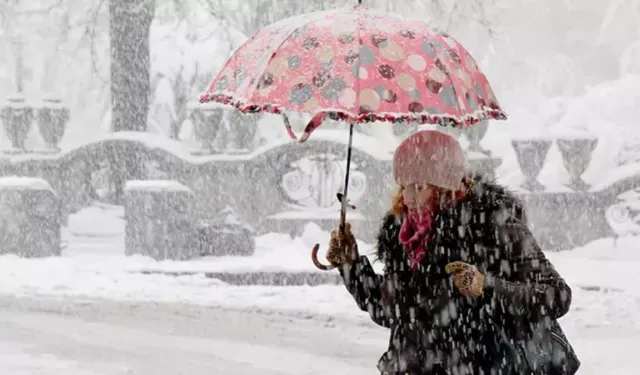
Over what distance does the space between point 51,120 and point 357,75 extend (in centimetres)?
1488

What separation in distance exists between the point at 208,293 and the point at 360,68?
292 inches

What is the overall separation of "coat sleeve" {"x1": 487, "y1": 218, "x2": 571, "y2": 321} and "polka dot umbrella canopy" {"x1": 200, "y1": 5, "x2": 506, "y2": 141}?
2.02 feet

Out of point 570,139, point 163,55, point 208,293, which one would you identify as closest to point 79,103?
point 163,55

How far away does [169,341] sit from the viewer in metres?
8.33

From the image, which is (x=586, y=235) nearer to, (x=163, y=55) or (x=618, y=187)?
(x=618, y=187)

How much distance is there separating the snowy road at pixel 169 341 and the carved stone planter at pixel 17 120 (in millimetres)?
7355

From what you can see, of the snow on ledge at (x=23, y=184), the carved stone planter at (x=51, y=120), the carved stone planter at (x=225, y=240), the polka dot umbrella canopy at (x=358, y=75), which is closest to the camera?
the polka dot umbrella canopy at (x=358, y=75)

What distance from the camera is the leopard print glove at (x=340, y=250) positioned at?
344cm

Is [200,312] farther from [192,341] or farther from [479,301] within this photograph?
[479,301]

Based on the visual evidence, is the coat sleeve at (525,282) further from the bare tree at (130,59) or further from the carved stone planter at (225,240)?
the bare tree at (130,59)

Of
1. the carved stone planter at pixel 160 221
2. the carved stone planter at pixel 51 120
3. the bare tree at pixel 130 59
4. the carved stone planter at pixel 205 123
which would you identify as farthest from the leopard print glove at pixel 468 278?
the bare tree at pixel 130 59

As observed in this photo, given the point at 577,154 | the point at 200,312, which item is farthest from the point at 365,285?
the point at 577,154

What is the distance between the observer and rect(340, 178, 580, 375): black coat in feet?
10.00

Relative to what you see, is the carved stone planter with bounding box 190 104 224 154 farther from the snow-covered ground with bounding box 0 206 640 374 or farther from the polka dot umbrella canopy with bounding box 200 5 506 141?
the polka dot umbrella canopy with bounding box 200 5 506 141
